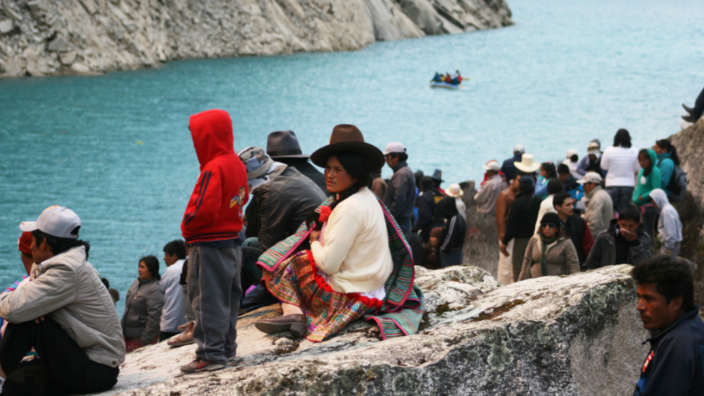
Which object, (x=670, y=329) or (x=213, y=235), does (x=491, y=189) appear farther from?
(x=670, y=329)

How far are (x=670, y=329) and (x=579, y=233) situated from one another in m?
4.76

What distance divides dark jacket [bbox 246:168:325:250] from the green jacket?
5578 millimetres

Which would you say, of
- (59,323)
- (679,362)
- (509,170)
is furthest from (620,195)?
(59,323)

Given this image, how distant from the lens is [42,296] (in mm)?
3201

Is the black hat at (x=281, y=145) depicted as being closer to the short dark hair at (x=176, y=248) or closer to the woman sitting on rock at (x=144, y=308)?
the short dark hair at (x=176, y=248)

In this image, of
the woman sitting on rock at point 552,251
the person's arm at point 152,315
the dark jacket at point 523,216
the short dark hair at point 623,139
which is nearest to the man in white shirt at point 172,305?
the person's arm at point 152,315

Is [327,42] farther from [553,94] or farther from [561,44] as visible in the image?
[561,44]

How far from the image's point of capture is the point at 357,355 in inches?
127

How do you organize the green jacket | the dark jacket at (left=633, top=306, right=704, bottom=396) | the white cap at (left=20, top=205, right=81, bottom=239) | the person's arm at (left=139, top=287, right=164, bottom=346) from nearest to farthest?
the dark jacket at (left=633, top=306, right=704, bottom=396), the white cap at (left=20, top=205, right=81, bottom=239), the person's arm at (left=139, top=287, right=164, bottom=346), the green jacket

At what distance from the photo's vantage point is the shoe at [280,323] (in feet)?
12.9

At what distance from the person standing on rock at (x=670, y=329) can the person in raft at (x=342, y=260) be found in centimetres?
146

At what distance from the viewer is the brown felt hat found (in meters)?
3.80

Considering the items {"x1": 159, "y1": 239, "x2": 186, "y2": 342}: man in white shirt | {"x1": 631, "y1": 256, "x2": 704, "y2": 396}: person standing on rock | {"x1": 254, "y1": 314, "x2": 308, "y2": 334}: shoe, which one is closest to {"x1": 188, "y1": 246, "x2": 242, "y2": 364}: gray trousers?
{"x1": 254, "y1": 314, "x2": 308, "y2": 334}: shoe

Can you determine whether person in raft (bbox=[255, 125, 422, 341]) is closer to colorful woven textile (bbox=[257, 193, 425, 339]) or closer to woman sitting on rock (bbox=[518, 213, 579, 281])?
colorful woven textile (bbox=[257, 193, 425, 339])
